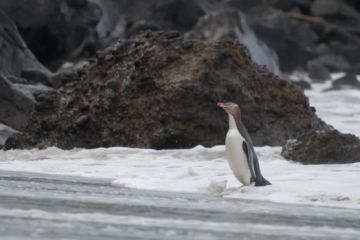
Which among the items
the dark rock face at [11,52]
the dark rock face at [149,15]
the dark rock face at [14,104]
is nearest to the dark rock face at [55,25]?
the dark rock face at [11,52]

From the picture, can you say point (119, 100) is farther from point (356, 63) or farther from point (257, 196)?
point (356, 63)

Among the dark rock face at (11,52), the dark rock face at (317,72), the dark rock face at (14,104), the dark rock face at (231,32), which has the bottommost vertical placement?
the dark rock face at (14,104)

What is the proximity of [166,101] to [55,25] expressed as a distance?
1395 centimetres

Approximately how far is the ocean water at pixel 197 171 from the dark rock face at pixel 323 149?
15cm

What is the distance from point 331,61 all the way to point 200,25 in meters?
11.7

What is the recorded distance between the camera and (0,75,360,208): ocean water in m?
10.6

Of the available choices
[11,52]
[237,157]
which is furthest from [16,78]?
[237,157]

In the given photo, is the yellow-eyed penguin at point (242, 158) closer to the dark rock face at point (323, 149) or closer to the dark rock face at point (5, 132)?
the dark rock face at point (323, 149)

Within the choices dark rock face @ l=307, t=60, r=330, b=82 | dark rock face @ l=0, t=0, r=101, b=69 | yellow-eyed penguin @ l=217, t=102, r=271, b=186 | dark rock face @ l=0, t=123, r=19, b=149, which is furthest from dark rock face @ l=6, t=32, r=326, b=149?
dark rock face @ l=307, t=60, r=330, b=82

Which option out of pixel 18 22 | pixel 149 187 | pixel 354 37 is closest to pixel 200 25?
pixel 18 22

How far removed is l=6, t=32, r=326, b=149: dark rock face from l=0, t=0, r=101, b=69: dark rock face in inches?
456

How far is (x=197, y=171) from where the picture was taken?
41.4ft

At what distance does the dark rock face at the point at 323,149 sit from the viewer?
13.5 meters

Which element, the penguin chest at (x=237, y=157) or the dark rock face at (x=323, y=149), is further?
the dark rock face at (x=323, y=149)
